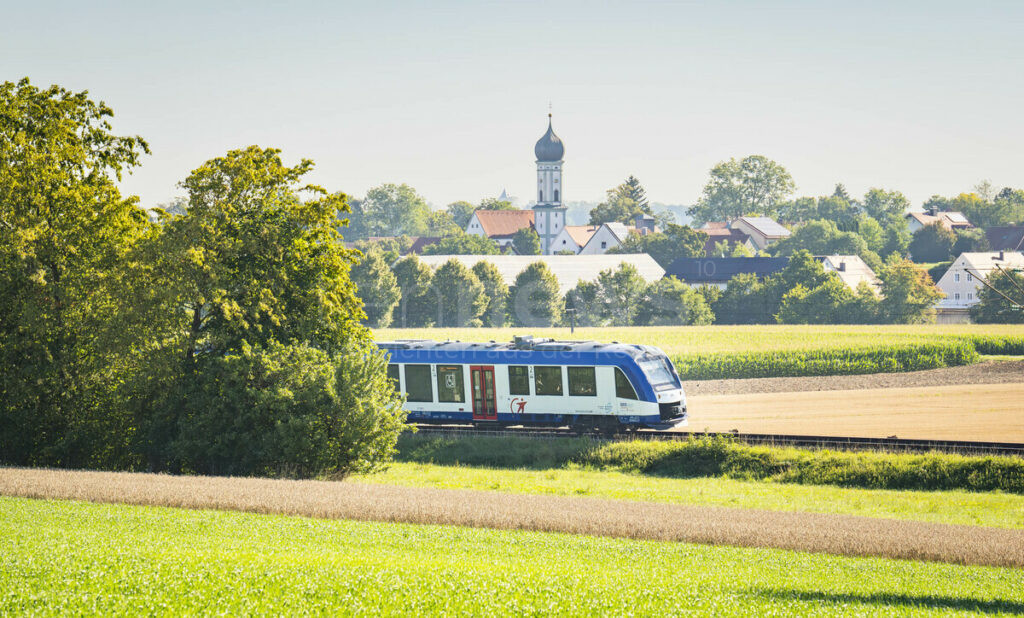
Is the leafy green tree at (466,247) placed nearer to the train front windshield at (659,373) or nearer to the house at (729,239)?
the house at (729,239)

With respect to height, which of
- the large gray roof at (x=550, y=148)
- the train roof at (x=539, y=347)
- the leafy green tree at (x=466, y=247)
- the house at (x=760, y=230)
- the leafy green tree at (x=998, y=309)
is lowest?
the train roof at (x=539, y=347)

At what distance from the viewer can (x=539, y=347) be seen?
1265 inches

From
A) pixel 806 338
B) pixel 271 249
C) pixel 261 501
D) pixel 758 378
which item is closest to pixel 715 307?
pixel 806 338

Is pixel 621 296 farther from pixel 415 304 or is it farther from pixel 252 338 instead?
pixel 252 338

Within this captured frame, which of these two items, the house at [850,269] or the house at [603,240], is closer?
the house at [850,269]

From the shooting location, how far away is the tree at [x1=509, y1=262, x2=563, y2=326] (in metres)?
94.9

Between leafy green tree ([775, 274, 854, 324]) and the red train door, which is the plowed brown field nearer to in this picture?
the red train door

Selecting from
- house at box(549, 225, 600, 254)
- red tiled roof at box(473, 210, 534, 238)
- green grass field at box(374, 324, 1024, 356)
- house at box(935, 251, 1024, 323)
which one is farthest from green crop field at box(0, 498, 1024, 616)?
red tiled roof at box(473, 210, 534, 238)

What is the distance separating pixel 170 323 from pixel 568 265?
8819 cm

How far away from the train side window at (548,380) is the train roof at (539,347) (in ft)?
2.06

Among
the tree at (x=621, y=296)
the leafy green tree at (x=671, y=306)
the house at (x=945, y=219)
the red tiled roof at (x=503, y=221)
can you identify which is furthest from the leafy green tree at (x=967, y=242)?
the tree at (x=621, y=296)

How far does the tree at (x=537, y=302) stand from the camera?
311 feet

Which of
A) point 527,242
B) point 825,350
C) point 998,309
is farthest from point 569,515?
point 527,242

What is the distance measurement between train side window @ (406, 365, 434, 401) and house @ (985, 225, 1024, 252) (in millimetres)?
143282
